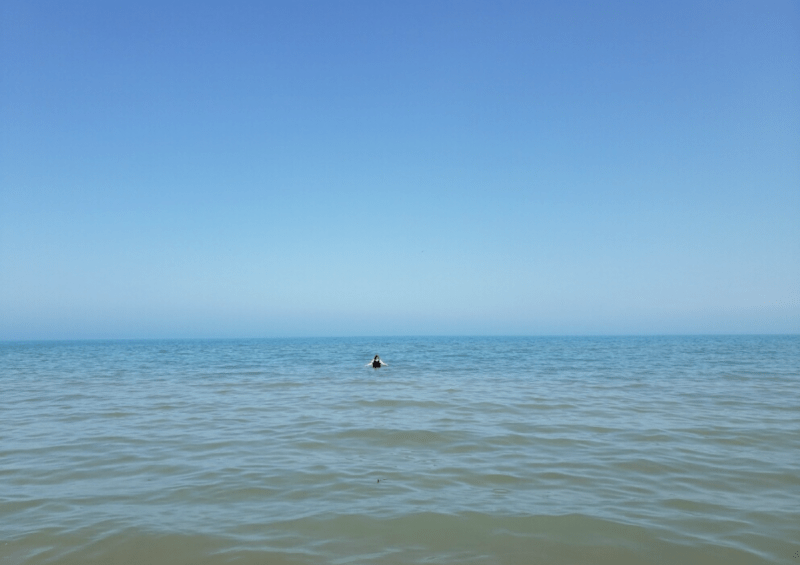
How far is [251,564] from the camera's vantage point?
5.30m

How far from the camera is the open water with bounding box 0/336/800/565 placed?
5691mm

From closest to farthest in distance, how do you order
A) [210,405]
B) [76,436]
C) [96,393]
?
[76,436], [210,405], [96,393]

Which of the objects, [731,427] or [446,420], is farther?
[446,420]

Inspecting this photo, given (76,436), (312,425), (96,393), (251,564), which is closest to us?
(251,564)

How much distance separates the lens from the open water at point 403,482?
569cm

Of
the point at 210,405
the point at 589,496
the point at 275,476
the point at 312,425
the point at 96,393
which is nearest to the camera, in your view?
the point at 589,496

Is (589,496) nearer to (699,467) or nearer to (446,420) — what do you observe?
(699,467)

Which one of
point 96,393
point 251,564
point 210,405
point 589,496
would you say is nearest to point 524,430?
point 589,496

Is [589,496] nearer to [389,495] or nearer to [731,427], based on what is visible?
[389,495]

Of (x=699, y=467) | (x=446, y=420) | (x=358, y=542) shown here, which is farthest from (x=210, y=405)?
(x=699, y=467)

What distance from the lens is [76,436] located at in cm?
1129

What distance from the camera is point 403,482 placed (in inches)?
310

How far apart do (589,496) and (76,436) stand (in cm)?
1042

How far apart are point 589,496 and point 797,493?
118 inches
